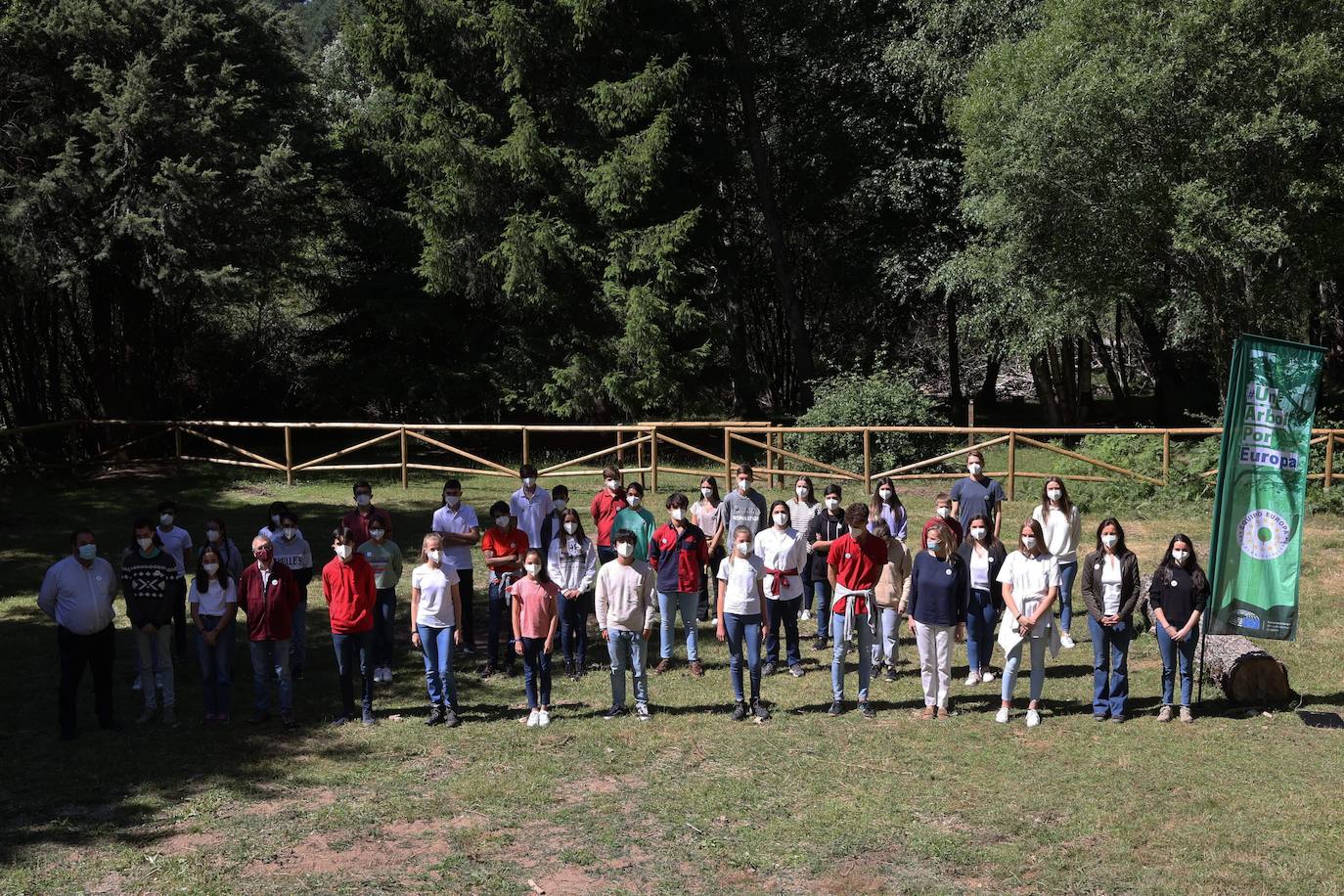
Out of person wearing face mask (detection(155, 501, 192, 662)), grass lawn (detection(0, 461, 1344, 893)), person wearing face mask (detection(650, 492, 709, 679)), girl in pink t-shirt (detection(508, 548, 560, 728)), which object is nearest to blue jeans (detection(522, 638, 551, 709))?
girl in pink t-shirt (detection(508, 548, 560, 728))

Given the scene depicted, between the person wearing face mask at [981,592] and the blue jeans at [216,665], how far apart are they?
6.63m

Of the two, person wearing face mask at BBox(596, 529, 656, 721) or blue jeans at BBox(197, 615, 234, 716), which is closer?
person wearing face mask at BBox(596, 529, 656, 721)

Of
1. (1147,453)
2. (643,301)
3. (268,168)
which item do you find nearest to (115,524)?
(268,168)

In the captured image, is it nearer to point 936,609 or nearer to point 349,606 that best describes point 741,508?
point 936,609

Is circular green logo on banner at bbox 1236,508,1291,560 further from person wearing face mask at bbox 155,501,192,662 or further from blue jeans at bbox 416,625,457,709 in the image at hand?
person wearing face mask at bbox 155,501,192,662

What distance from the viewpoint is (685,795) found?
9117 mm

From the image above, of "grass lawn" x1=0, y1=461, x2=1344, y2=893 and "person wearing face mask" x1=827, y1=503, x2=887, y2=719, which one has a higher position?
"person wearing face mask" x1=827, y1=503, x2=887, y2=719

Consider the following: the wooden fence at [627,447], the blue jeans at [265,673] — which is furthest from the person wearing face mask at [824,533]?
the blue jeans at [265,673]

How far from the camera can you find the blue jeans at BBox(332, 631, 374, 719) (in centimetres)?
1063

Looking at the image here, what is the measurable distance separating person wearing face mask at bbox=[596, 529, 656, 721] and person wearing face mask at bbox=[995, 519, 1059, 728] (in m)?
3.11

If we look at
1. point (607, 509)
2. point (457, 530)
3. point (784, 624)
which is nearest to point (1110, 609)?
point (784, 624)

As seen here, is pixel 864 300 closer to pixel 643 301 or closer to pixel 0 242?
pixel 643 301

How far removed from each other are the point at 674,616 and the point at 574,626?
3.34ft

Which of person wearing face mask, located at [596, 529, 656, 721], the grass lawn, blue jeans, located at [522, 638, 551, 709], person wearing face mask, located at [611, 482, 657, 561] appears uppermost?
Result: person wearing face mask, located at [611, 482, 657, 561]
